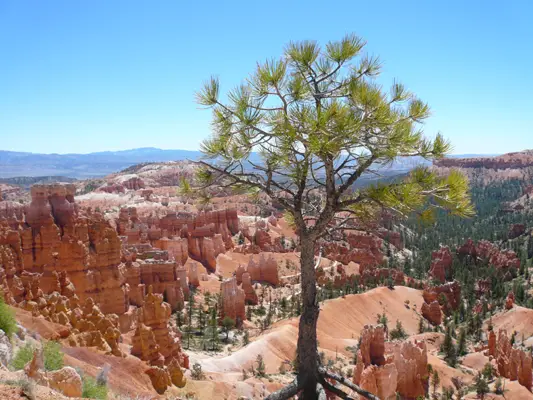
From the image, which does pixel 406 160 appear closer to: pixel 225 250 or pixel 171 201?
pixel 225 250

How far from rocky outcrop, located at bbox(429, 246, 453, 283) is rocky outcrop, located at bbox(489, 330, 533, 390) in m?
34.3

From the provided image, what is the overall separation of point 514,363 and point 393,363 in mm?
11284

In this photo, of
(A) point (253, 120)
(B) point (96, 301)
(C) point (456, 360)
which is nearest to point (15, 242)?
(B) point (96, 301)

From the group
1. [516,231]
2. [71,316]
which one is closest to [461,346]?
[71,316]

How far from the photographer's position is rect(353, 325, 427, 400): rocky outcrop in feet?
66.2

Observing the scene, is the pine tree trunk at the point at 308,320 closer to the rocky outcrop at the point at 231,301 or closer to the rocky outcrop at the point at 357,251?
the rocky outcrop at the point at 231,301

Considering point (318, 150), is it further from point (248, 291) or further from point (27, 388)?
point (248, 291)

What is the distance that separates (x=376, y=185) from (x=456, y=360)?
29936 millimetres

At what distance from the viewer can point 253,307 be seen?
40156 millimetres

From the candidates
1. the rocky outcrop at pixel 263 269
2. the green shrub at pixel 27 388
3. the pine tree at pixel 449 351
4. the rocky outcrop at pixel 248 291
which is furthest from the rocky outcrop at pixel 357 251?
the green shrub at pixel 27 388

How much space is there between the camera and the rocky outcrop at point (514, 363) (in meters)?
26.5

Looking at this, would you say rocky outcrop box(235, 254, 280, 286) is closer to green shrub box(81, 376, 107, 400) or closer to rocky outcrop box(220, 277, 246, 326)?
rocky outcrop box(220, 277, 246, 326)

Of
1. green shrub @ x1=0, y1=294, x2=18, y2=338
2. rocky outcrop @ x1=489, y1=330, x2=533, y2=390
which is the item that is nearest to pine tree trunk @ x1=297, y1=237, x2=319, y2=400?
green shrub @ x1=0, y1=294, x2=18, y2=338

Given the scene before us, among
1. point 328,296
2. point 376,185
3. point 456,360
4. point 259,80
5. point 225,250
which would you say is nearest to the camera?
point 259,80
